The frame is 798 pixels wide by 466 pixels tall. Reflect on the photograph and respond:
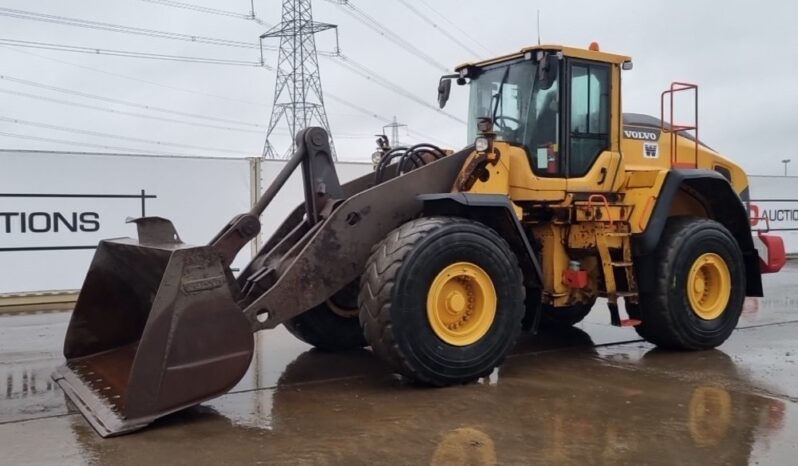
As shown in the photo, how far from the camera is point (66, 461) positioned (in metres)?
3.84

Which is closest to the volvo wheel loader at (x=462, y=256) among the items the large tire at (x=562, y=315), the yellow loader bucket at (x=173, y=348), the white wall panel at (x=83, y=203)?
the yellow loader bucket at (x=173, y=348)

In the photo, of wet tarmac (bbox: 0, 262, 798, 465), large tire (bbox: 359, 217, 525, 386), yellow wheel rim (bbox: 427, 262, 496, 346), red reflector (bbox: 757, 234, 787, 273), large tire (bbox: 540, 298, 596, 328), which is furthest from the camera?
large tire (bbox: 540, 298, 596, 328)

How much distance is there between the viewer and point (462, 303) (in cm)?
536

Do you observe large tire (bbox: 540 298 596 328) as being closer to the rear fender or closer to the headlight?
the rear fender

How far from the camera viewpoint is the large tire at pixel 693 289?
20.9ft

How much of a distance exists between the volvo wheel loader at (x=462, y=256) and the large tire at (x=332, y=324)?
0.02 meters

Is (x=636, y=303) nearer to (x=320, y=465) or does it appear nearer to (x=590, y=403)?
(x=590, y=403)

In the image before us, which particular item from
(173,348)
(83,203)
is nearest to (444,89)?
(173,348)

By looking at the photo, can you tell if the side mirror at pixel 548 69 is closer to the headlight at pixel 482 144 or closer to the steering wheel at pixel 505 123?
the steering wheel at pixel 505 123

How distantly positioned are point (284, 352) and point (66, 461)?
3080mm

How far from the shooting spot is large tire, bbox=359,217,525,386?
4980 mm

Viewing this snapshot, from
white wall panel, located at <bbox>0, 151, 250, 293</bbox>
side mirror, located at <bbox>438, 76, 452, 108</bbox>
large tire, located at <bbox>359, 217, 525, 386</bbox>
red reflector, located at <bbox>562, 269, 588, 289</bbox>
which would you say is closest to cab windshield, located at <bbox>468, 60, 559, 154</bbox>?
side mirror, located at <bbox>438, 76, 452, 108</bbox>

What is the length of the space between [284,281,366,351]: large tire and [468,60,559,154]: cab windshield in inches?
74.8

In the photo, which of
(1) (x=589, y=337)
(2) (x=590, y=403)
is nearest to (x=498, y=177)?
(2) (x=590, y=403)
